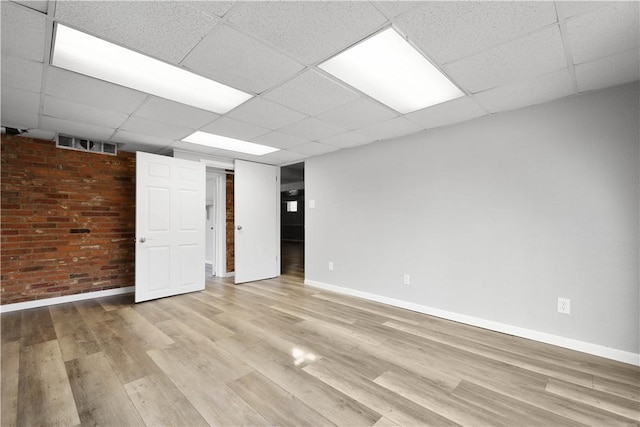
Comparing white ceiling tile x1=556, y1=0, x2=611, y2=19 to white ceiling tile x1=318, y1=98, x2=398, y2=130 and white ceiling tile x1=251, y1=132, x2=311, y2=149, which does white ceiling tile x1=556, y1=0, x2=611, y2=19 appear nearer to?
white ceiling tile x1=318, y1=98, x2=398, y2=130

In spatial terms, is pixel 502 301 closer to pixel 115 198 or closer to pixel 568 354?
pixel 568 354

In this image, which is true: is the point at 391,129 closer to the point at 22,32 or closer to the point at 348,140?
the point at 348,140

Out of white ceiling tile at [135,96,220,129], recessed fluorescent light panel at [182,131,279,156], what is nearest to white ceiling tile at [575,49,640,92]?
white ceiling tile at [135,96,220,129]

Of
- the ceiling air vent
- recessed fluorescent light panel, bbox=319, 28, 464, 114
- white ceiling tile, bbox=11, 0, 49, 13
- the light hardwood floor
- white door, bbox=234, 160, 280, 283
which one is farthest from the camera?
white door, bbox=234, 160, 280, 283

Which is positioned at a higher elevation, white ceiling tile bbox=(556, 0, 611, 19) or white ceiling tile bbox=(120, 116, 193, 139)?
white ceiling tile bbox=(556, 0, 611, 19)

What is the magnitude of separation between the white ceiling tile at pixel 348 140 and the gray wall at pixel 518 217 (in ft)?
0.72

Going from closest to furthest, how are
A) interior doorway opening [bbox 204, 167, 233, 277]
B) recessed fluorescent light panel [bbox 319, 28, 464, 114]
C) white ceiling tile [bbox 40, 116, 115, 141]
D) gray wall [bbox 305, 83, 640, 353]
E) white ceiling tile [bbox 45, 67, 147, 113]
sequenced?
1. recessed fluorescent light panel [bbox 319, 28, 464, 114]
2. white ceiling tile [bbox 45, 67, 147, 113]
3. gray wall [bbox 305, 83, 640, 353]
4. white ceiling tile [bbox 40, 116, 115, 141]
5. interior doorway opening [bbox 204, 167, 233, 277]

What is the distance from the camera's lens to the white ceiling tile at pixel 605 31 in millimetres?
1571

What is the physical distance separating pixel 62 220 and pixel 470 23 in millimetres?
5250

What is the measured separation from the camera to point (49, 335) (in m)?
2.83

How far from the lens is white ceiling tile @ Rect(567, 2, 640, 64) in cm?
157

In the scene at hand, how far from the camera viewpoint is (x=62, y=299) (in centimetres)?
394

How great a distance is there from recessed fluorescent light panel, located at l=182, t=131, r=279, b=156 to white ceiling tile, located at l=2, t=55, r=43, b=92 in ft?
5.17

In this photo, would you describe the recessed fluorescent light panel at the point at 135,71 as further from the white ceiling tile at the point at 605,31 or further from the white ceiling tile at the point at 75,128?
the white ceiling tile at the point at 605,31
